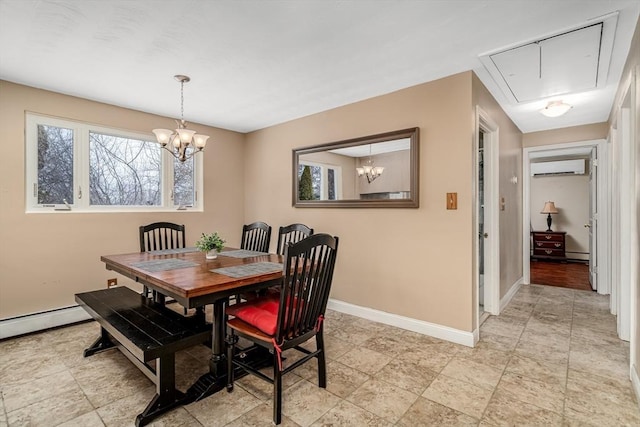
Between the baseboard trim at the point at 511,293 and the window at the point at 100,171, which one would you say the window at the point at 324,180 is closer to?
the window at the point at 100,171

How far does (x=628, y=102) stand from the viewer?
246cm

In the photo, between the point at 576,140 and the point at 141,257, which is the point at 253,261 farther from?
the point at 576,140

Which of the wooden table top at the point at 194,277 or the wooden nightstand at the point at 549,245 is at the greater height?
the wooden table top at the point at 194,277

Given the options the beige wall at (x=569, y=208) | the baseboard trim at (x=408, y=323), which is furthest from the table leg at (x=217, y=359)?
the beige wall at (x=569, y=208)

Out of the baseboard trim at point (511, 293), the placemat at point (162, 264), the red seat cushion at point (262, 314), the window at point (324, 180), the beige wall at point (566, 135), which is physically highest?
the beige wall at point (566, 135)

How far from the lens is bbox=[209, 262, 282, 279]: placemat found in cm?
199

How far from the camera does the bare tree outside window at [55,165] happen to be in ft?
10.0

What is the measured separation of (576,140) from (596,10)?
3.09 m

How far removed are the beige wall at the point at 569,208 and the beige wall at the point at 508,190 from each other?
10.5 feet

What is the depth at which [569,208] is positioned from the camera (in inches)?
267

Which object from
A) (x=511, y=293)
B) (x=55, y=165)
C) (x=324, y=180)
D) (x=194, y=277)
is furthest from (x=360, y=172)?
(x=55, y=165)

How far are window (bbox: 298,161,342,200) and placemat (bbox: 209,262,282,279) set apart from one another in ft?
4.83

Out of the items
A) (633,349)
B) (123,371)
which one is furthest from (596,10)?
(123,371)

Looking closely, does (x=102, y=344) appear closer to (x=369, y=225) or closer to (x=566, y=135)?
(x=369, y=225)
